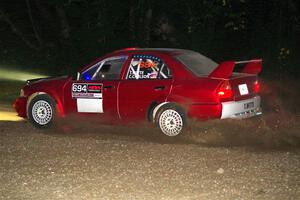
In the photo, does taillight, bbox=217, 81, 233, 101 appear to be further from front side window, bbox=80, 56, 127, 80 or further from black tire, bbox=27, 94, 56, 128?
black tire, bbox=27, 94, 56, 128

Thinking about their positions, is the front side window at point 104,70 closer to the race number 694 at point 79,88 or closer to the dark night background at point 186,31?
the race number 694 at point 79,88

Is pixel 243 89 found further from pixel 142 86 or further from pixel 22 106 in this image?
pixel 22 106

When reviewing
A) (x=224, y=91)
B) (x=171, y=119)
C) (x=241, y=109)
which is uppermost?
(x=224, y=91)

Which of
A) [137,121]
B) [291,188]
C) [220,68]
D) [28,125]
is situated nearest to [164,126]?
[137,121]

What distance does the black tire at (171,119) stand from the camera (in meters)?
10.4

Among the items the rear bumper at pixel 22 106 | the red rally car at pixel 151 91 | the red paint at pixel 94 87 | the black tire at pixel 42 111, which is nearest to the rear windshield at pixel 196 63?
the red rally car at pixel 151 91

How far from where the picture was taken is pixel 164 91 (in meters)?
10.5

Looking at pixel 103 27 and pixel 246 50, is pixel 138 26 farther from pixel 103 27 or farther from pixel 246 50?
pixel 246 50

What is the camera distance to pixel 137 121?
10.9 m

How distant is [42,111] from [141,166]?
3.86 meters

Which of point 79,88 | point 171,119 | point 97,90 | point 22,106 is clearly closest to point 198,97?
point 171,119

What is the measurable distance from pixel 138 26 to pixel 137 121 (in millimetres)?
12206

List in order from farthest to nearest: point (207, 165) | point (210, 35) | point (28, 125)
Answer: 1. point (210, 35)
2. point (28, 125)
3. point (207, 165)

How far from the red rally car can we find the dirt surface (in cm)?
38
